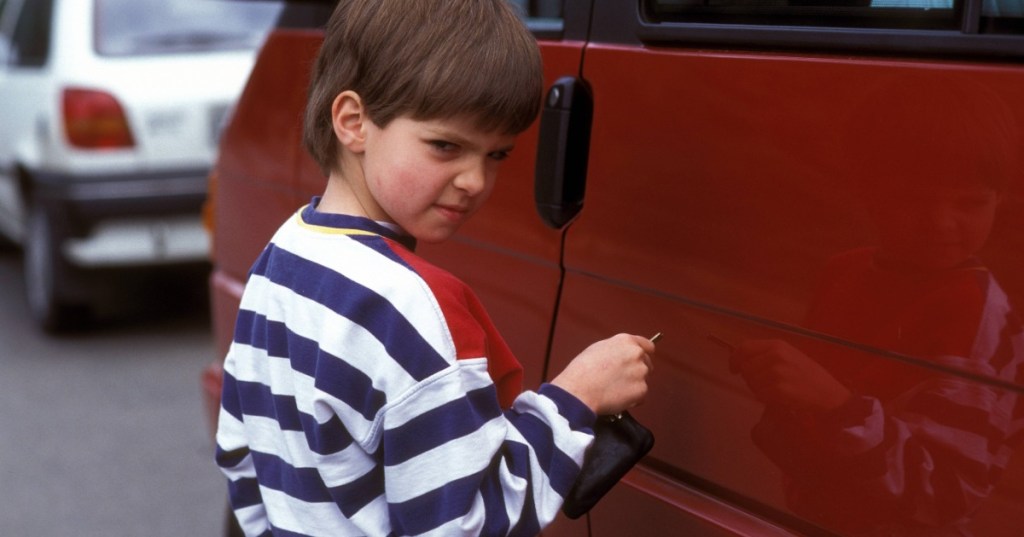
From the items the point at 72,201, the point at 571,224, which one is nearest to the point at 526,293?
the point at 571,224

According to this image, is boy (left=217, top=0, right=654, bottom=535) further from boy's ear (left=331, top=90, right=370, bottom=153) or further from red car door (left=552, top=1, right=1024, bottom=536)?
red car door (left=552, top=1, right=1024, bottom=536)

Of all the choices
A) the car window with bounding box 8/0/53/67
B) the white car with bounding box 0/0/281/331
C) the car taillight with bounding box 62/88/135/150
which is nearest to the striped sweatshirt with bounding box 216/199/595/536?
the white car with bounding box 0/0/281/331

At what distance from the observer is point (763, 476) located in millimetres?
1729

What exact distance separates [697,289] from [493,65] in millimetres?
442

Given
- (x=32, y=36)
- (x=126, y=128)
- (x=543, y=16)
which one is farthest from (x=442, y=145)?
(x=32, y=36)

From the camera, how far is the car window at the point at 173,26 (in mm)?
6344

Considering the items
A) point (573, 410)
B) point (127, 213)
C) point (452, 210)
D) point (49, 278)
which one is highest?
point (452, 210)

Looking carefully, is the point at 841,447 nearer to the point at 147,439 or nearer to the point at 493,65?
the point at 493,65

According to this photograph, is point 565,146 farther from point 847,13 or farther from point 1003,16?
point 1003,16

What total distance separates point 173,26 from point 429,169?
206 inches

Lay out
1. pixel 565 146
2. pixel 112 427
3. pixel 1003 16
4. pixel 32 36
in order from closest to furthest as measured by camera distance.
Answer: pixel 1003 16, pixel 565 146, pixel 112 427, pixel 32 36

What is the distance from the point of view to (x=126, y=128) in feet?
20.4

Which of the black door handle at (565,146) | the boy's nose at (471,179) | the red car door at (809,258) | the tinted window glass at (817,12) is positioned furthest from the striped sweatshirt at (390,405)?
the tinted window glass at (817,12)

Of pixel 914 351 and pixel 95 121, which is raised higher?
pixel 914 351
